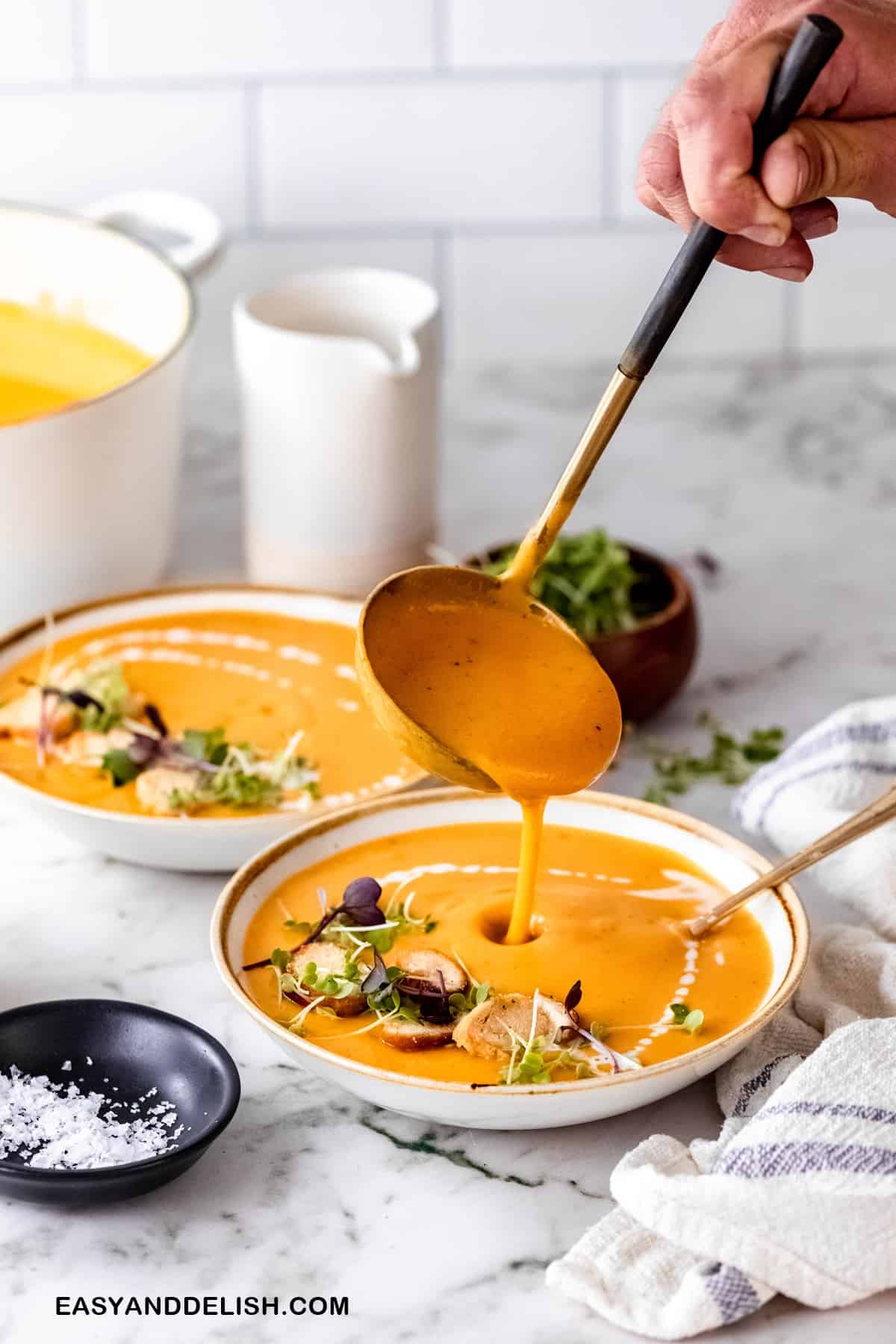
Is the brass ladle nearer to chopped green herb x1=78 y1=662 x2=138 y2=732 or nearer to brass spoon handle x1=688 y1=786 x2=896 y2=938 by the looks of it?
brass spoon handle x1=688 y1=786 x2=896 y2=938

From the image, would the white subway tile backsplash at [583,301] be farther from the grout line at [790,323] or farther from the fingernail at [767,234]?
the fingernail at [767,234]

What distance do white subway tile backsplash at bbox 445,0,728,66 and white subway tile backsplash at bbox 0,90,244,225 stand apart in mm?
270

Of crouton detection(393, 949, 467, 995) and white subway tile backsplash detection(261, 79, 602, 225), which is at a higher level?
white subway tile backsplash detection(261, 79, 602, 225)

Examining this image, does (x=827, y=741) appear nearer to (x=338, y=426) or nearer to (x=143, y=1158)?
(x=338, y=426)

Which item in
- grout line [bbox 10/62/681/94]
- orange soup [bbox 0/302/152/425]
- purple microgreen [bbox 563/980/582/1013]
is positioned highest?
grout line [bbox 10/62/681/94]

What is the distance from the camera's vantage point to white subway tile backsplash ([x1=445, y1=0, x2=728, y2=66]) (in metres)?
1.94

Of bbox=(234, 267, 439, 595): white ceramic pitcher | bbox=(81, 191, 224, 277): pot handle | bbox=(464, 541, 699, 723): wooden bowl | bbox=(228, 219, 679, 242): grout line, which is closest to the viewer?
bbox=(464, 541, 699, 723): wooden bowl

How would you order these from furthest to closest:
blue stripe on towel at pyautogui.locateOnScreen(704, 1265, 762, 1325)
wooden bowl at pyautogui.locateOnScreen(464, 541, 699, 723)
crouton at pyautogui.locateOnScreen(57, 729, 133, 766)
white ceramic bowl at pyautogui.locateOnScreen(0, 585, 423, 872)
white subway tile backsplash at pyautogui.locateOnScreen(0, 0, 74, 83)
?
white subway tile backsplash at pyautogui.locateOnScreen(0, 0, 74, 83) < wooden bowl at pyautogui.locateOnScreen(464, 541, 699, 723) < crouton at pyautogui.locateOnScreen(57, 729, 133, 766) < white ceramic bowl at pyautogui.locateOnScreen(0, 585, 423, 872) < blue stripe on towel at pyautogui.locateOnScreen(704, 1265, 762, 1325)

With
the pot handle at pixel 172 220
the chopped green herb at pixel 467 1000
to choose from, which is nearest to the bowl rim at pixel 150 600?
the chopped green herb at pixel 467 1000

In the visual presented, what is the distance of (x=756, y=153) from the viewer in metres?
0.96

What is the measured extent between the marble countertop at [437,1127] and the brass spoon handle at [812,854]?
0.11m

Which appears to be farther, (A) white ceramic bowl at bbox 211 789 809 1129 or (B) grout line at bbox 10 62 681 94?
(B) grout line at bbox 10 62 681 94

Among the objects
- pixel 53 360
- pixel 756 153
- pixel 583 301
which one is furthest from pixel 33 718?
pixel 583 301

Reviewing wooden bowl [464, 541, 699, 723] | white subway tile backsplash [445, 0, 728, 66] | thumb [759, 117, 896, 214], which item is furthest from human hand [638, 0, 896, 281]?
white subway tile backsplash [445, 0, 728, 66]
